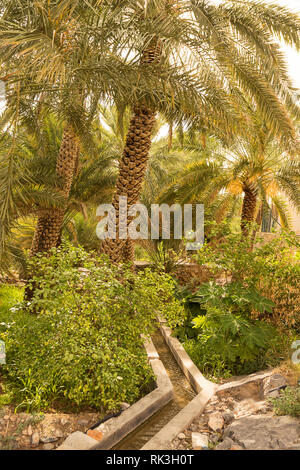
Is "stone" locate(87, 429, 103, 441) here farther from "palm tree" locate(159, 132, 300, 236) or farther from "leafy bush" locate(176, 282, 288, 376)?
"palm tree" locate(159, 132, 300, 236)

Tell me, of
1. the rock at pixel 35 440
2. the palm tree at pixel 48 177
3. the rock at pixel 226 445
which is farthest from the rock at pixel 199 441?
the palm tree at pixel 48 177

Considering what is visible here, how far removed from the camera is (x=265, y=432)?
3506mm

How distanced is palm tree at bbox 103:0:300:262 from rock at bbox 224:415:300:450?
4624mm

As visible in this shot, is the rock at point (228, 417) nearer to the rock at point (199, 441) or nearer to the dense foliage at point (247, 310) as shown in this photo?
the rock at point (199, 441)

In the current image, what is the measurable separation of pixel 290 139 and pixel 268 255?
2.90 metres

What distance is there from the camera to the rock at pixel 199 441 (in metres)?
3.59

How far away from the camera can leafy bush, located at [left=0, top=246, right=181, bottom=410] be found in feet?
13.6

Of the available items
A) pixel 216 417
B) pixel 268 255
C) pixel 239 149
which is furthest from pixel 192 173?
pixel 216 417

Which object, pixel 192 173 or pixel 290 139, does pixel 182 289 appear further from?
pixel 192 173

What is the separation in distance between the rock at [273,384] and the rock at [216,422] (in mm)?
652

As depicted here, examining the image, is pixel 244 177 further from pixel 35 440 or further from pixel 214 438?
pixel 35 440

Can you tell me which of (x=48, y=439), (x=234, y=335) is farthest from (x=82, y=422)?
(x=234, y=335)

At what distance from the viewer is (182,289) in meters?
8.45

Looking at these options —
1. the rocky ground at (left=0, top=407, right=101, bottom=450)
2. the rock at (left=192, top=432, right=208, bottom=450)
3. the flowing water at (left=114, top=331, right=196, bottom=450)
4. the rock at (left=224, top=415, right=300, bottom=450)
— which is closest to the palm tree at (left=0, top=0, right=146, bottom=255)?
the rocky ground at (left=0, top=407, right=101, bottom=450)
